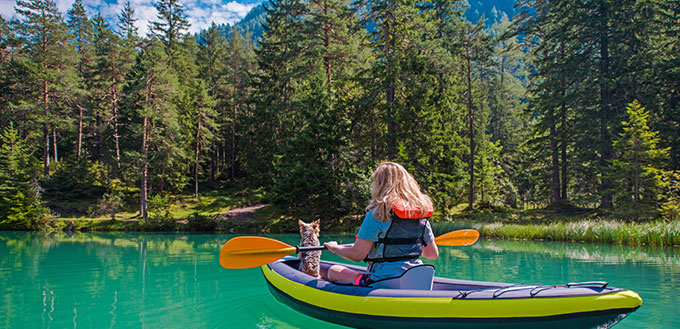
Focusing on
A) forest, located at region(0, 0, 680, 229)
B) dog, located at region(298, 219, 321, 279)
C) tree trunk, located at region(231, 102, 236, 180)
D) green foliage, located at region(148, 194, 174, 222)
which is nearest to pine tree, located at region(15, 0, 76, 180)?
forest, located at region(0, 0, 680, 229)

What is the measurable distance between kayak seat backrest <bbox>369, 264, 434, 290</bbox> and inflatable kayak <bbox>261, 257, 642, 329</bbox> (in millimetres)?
21

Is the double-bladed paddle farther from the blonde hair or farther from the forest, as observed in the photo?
the forest

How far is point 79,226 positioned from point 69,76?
1298 cm

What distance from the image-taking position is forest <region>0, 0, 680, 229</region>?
1994 cm

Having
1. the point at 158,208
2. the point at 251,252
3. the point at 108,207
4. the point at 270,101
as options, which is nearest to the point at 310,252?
Result: the point at 251,252

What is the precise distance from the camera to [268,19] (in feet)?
110

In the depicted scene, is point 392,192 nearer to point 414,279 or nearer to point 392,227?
point 392,227

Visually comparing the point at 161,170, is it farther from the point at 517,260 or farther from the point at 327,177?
the point at 517,260

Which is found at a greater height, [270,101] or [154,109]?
[270,101]

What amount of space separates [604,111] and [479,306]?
20.8 meters

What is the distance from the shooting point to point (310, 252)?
6160mm

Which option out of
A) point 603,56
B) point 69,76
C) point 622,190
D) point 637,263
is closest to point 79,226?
point 69,76

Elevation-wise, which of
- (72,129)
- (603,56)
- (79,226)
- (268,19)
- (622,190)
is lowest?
(79,226)

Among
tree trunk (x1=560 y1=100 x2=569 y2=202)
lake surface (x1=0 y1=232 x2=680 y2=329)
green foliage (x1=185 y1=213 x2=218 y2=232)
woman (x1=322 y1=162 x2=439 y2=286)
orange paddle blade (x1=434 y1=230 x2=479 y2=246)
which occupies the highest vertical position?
tree trunk (x1=560 y1=100 x2=569 y2=202)
